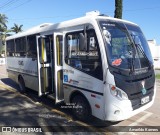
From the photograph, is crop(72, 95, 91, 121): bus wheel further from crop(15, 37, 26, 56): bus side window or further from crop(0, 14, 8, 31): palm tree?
crop(0, 14, 8, 31): palm tree

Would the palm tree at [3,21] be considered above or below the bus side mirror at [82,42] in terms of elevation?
above

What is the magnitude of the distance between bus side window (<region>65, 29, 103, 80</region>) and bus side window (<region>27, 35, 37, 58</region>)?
266 cm

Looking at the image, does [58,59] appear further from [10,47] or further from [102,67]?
[10,47]

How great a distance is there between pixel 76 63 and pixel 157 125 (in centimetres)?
282

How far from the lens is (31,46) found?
9.88 metres

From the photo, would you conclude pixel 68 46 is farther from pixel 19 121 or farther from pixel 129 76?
pixel 19 121

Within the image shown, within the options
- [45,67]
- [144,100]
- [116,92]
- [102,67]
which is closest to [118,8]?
[45,67]

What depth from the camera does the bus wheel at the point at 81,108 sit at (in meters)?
6.68

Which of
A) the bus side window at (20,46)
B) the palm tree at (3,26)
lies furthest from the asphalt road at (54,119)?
the palm tree at (3,26)

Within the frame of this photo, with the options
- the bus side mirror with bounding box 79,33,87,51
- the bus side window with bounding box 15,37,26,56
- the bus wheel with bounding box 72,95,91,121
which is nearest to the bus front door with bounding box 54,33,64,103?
the bus wheel with bounding box 72,95,91,121

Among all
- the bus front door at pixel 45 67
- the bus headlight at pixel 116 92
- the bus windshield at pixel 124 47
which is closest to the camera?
the bus headlight at pixel 116 92

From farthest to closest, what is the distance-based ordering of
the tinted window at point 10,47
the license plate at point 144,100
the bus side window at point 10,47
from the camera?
the tinted window at point 10,47, the bus side window at point 10,47, the license plate at point 144,100

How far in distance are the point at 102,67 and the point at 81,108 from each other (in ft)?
5.16

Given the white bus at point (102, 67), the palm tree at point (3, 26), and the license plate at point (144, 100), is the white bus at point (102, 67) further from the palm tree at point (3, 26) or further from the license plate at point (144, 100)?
the palm tree at point (3, 26)
